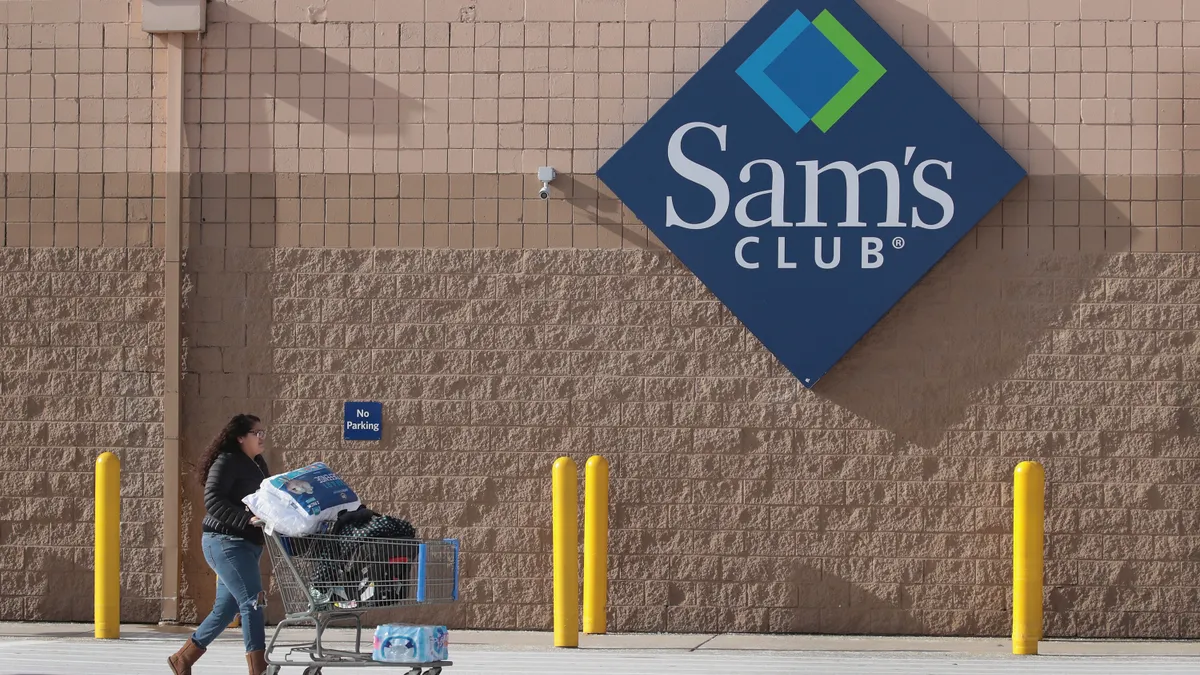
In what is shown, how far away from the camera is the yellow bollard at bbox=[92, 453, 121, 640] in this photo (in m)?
9.23

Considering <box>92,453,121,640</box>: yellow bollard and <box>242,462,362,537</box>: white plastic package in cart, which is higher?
<box>242,462,362,537</box>: white plastic package in cart

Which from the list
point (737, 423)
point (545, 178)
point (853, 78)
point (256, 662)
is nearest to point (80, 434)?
point (256, 662)

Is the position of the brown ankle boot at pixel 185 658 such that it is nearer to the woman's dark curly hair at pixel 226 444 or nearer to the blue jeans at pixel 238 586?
the blue jeans at pixel 238 586

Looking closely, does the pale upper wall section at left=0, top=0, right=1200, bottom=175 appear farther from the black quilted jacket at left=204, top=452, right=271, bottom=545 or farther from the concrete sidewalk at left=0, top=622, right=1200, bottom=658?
the concrete sidewalk at left=0, top=622, right=1200, bottom=658

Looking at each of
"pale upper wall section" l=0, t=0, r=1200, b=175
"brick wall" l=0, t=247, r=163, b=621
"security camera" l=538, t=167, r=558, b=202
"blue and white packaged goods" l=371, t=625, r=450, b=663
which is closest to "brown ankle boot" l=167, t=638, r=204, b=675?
"blue and white packaged goods" l=371, t=625, r=450, b=663

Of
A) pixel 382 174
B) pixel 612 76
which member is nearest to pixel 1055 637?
pixel 612 76

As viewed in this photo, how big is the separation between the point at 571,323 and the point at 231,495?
294 cm

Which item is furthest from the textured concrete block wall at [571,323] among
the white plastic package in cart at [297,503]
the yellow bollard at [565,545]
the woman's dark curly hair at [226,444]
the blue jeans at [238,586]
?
the white plastic package in cart at [297,503]

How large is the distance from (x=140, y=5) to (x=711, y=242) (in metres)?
4.26

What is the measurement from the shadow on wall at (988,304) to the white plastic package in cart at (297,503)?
3951 millimetres

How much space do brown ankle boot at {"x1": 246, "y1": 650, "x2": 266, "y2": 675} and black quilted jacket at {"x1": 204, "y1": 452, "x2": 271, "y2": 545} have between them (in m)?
0.57

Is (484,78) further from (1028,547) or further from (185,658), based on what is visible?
(1028,547)

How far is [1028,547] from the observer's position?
8812 mm

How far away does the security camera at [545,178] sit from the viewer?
9.69 meters
